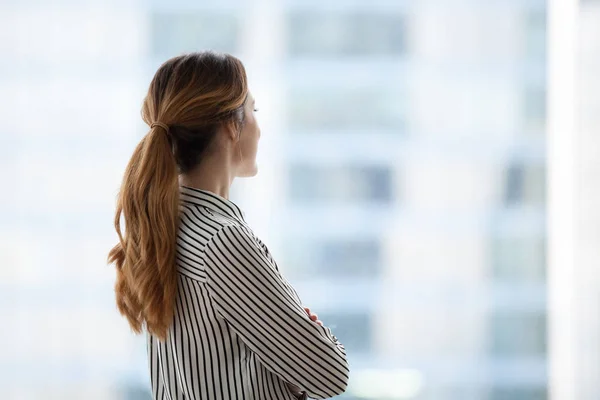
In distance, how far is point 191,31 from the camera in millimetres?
2846

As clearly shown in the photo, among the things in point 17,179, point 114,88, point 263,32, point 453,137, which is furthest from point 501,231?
point 17,179

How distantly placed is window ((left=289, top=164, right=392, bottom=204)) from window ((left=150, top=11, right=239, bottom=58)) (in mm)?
582

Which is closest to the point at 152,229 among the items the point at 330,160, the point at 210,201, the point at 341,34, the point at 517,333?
the point at 210,201

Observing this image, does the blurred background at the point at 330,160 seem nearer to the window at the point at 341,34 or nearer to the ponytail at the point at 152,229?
the window at the point at 341,34

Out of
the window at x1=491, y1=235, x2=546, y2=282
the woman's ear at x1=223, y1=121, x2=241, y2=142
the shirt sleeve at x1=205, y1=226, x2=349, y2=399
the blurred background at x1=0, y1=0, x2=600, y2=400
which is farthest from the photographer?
the window at x1=491, y1=235, x2=546, y2=282

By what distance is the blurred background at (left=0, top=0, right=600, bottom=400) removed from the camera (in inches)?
110

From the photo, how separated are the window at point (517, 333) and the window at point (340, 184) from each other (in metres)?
0.70

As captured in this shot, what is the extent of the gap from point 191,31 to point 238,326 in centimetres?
204

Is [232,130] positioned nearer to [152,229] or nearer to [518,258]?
[152,229]

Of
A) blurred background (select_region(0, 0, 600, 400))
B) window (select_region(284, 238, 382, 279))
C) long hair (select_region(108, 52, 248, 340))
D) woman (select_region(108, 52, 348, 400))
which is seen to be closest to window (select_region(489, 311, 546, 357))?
blurred background (select_region(0, 0, 600, 400))

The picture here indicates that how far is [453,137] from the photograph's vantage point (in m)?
2.83

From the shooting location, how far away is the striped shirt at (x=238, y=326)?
101 cm

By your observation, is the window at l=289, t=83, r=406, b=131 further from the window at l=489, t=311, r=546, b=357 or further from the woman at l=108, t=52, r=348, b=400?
the woman at l=108, t=52, r=348, b=400

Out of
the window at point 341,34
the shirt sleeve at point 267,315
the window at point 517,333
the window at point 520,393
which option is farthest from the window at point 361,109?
the shirt sleeve at point 267,315
